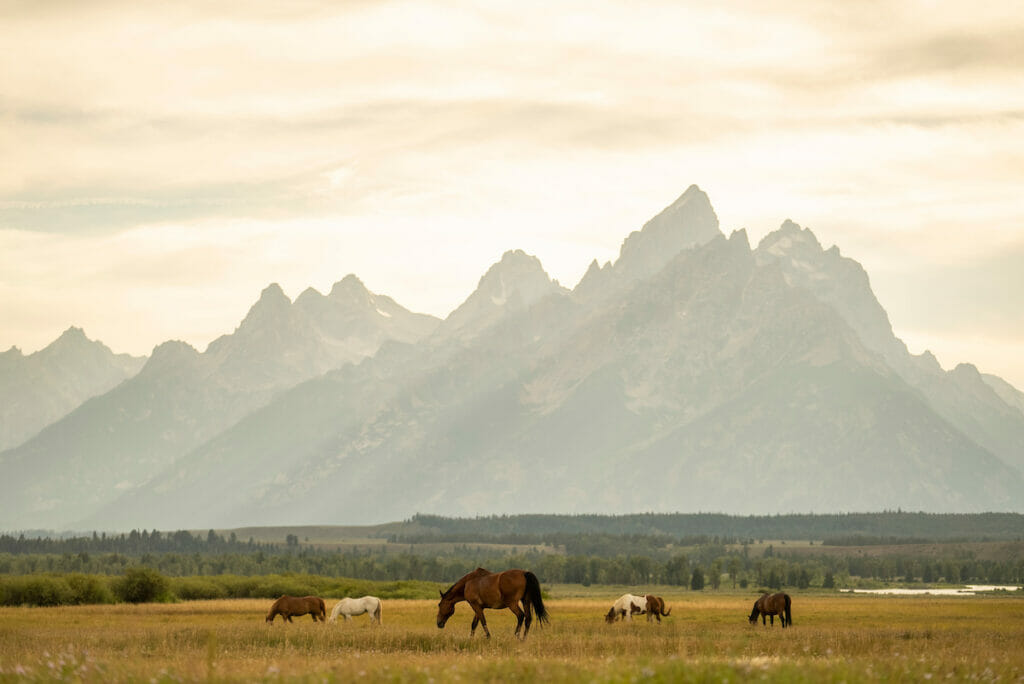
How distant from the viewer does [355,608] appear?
77.1m

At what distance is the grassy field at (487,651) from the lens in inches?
1303

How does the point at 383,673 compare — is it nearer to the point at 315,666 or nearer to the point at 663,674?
the point at 315,666

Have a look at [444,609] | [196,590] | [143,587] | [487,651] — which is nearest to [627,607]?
[444,609]

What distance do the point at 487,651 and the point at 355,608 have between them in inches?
1249

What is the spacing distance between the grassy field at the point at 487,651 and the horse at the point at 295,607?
Result: 16.7 feet

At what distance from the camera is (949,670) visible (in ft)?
124

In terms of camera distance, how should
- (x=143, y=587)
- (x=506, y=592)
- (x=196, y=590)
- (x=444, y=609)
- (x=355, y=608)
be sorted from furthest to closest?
(x=196, y=590), (x=143, y=587), (x=355, y=608), (x=444, y=609), (x=506, y=592)

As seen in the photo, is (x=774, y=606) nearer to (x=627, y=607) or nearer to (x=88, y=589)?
(x=627, y=607)

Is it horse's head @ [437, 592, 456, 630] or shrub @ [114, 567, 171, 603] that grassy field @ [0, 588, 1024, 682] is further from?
shrub @ [114, 567, 171, 603]

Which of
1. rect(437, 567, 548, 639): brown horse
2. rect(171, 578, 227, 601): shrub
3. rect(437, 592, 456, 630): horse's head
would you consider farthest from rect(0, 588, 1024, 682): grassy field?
rect(171, 578, 227, 601): shrub

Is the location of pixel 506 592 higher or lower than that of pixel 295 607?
higher

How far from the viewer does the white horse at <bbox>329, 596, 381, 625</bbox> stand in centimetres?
7675

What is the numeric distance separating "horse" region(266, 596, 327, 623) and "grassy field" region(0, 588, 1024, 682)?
509cm

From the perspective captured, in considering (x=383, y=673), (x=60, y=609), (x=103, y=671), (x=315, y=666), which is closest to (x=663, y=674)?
(x=383, y=673)
